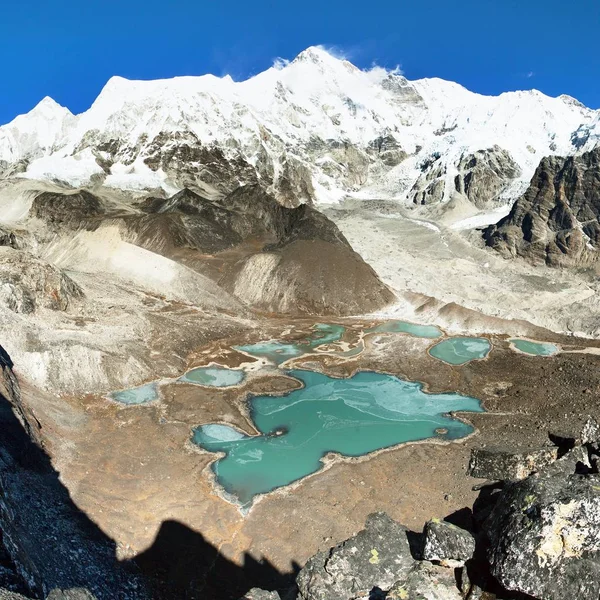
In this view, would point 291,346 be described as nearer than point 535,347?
Yes

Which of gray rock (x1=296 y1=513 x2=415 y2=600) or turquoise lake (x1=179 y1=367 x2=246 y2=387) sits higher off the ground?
turquoise lake (x1=179 y1=367 x2=246 y2=387)

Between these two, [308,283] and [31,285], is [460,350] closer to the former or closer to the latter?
[308,283]

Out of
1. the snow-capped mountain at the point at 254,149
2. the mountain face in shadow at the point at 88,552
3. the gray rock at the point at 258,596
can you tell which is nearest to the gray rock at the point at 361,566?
the gray rock at the point at 258,596

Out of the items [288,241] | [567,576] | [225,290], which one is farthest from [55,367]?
[288,241]

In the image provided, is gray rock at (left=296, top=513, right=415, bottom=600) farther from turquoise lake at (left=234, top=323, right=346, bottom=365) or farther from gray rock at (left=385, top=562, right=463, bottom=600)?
turquoise lake at (left=234, top=323, right=346, bottom=365)

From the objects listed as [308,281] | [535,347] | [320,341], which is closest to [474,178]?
[308,281]

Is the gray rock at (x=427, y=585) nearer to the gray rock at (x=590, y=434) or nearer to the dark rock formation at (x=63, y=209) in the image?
the gray rock at (x=590, y=434)

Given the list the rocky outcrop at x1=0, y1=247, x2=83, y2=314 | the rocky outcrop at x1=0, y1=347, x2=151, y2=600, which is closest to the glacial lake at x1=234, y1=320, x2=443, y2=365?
the rocky outcrop at x1=0, y1=247, x2=83, y2=314
